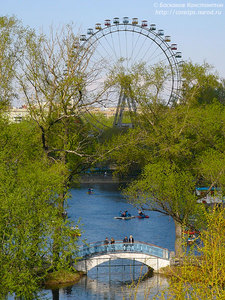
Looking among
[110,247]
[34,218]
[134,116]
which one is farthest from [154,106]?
[34,218]

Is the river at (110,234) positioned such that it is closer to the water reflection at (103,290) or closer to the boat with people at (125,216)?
the water reflection at (103,290)

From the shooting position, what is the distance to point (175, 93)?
264 feet

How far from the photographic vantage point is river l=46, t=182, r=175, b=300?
134ft

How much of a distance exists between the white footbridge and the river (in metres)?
0.99

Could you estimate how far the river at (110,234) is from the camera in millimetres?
40719

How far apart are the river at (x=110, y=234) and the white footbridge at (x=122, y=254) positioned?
39.1 inches

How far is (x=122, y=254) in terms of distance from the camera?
45875 mm

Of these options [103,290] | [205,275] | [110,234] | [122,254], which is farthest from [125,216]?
[205,275]

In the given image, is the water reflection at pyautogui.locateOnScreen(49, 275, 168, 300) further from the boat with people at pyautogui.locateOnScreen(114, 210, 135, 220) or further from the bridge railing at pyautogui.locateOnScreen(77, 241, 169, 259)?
the boat with people at pyautogui.locateOnScreen(114, 210, 135, 220)

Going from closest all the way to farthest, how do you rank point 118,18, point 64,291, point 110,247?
point 64,291 < point 110,247 < point 118,18

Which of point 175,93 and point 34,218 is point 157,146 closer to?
point 34,218

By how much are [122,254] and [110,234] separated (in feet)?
61.3

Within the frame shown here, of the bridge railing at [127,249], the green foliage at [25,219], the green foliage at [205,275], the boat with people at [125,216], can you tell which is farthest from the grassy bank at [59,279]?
the boat with people at [125,216]

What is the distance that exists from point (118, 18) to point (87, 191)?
31.2m
